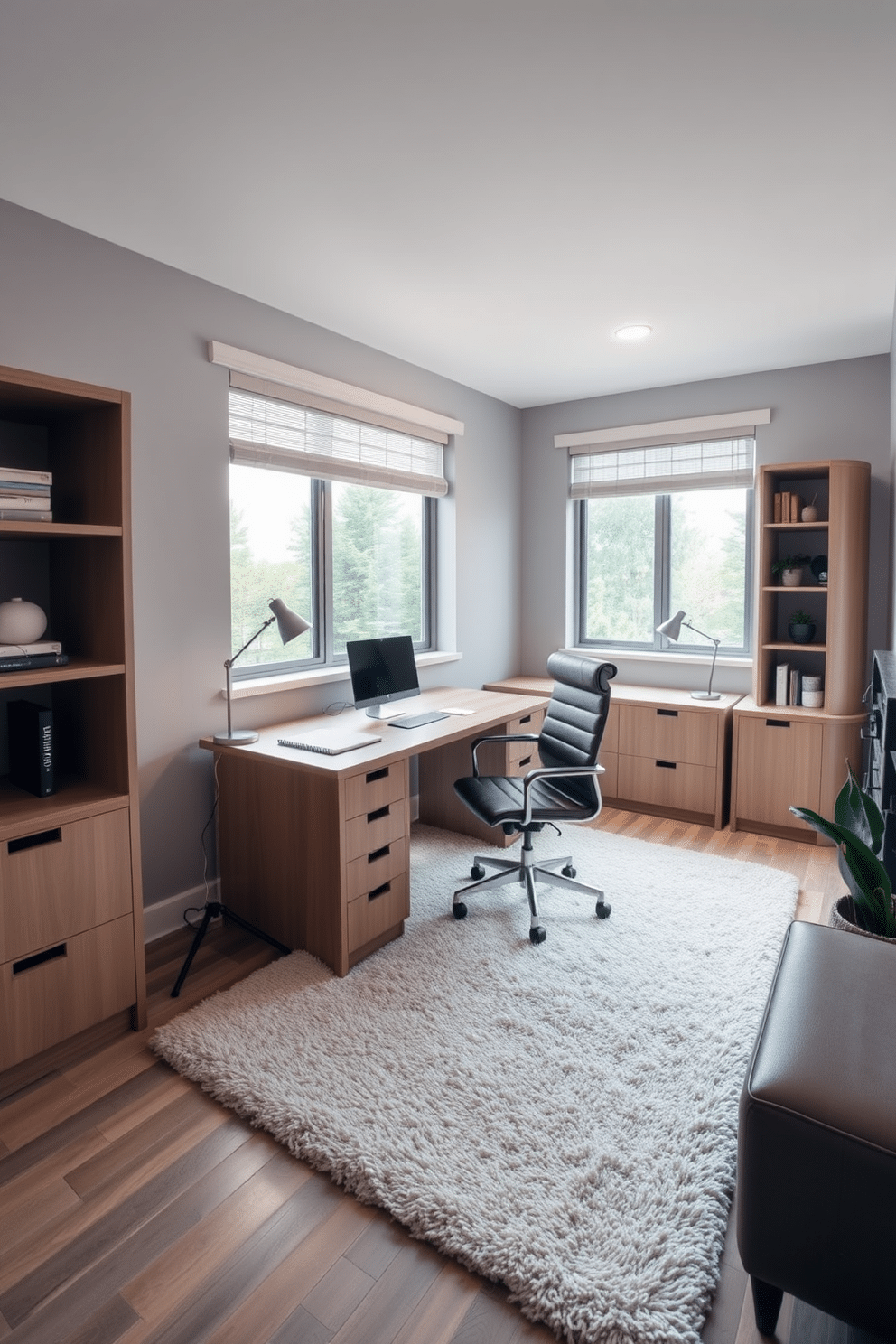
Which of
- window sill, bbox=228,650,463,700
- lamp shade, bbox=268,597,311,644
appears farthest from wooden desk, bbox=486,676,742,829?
lamp shade, bbox=268,597,311,644

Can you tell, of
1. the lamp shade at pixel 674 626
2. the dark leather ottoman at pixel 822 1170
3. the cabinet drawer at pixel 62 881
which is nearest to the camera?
the dark leather ottoman at pixel 822 1170

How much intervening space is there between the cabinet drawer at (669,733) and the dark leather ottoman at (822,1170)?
2.71m

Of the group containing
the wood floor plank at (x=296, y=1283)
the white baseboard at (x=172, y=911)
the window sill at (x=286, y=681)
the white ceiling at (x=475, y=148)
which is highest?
the white ceiling at (x=475, y=148)

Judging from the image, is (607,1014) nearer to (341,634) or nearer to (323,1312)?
(323,1312)

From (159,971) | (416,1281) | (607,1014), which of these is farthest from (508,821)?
(416,1281)

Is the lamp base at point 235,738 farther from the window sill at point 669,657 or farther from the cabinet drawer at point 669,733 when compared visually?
the cabinet drawer at point 669,733

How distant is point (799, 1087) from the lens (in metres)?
1.29

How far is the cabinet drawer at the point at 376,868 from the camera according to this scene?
2.59m

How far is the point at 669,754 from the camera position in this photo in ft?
13.9

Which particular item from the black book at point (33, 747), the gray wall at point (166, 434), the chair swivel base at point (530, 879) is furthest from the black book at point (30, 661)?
the chair swivel base at point (530, 879)

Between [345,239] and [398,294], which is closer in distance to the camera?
[345,239]

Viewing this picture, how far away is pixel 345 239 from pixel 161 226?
601mm

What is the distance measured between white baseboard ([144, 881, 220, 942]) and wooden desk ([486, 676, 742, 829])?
2.25 meters

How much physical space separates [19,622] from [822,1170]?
2.24 m
